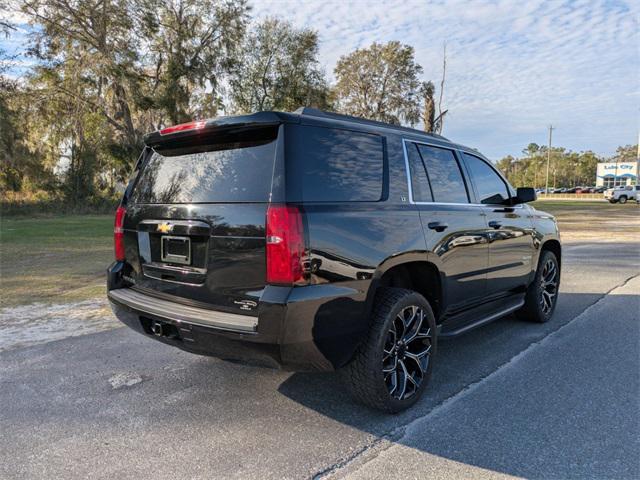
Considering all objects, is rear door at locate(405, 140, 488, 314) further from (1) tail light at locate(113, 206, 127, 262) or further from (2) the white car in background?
(2) the white car in background

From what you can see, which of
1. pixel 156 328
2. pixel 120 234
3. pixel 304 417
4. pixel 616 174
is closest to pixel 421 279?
pixel 304 417

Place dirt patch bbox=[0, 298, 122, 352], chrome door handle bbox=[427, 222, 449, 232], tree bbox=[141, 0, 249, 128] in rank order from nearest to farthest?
chrome door handle bbox=[427, 222, 449, 232] < dirt patch bbox=[0, 298, 122, 352] < tree bbox=[141, 0, 249, 128]

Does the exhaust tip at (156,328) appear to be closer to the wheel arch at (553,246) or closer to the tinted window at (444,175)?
the tinted window at (444,175)

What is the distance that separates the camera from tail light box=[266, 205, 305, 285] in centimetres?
263

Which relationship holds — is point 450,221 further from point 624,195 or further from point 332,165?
point 624,195

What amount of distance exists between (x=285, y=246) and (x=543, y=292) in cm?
397

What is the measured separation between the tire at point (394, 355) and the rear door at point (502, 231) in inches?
50.0

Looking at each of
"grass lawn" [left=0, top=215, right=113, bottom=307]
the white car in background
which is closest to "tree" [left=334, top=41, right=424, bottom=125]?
the white car in background

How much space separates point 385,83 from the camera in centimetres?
3831

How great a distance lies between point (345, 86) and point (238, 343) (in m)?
38.9

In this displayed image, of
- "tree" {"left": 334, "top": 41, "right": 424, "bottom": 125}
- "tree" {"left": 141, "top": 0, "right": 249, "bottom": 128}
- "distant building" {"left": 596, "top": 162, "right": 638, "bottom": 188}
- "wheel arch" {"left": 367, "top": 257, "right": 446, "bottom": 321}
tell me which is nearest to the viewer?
"wheel arch" {"left": 367, "top": 257, "right": 446, "bottom": 321}

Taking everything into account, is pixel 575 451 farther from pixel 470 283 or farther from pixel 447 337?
pixel 470 283

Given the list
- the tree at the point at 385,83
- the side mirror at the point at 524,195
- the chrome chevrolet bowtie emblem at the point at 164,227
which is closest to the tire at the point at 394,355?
the chrome chevrolet bowtie emblem at the point at 164,227

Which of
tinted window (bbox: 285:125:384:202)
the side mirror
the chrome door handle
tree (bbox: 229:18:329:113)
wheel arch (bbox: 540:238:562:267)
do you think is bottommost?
wheel arch (bbox: 540:238:562:267)
